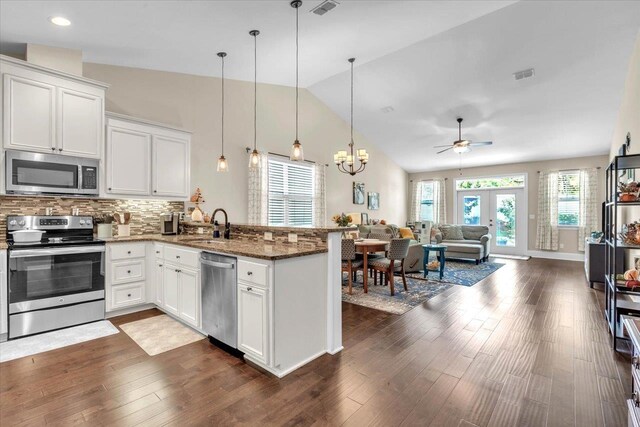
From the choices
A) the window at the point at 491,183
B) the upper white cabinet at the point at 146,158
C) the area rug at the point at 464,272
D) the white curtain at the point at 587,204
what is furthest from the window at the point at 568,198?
the upper white cabinet at the point at 146,158

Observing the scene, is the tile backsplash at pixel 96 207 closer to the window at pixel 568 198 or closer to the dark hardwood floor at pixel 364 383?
the dark hardwood floor at pixel 364 383

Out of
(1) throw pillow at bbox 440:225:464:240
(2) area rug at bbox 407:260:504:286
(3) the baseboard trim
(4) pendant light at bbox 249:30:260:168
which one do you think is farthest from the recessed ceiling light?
(3) the baseboard trim

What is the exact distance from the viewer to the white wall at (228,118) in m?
4.31

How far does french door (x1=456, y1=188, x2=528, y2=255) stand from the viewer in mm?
8992

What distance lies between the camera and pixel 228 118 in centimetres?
536

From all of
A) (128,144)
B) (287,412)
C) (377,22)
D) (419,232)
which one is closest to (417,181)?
(419,232)

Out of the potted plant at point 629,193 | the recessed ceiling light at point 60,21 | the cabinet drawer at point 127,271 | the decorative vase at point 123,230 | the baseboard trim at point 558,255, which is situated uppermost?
the recessed ceiling light at point 60,21

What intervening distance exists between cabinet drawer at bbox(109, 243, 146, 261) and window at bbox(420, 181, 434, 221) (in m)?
8.90

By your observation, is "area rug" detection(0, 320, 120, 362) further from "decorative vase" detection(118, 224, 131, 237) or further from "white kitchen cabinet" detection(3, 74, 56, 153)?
"white kitchen cabinet" detection(3, 74, 56, 153)

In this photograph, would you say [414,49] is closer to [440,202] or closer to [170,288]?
[170,288]

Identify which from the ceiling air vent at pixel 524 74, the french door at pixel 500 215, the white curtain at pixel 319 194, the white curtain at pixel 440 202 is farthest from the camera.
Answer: the white curtain at pixel 440 202

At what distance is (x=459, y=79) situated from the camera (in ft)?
17.7

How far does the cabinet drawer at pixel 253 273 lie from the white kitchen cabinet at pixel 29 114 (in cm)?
262

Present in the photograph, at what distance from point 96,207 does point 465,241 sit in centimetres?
787
